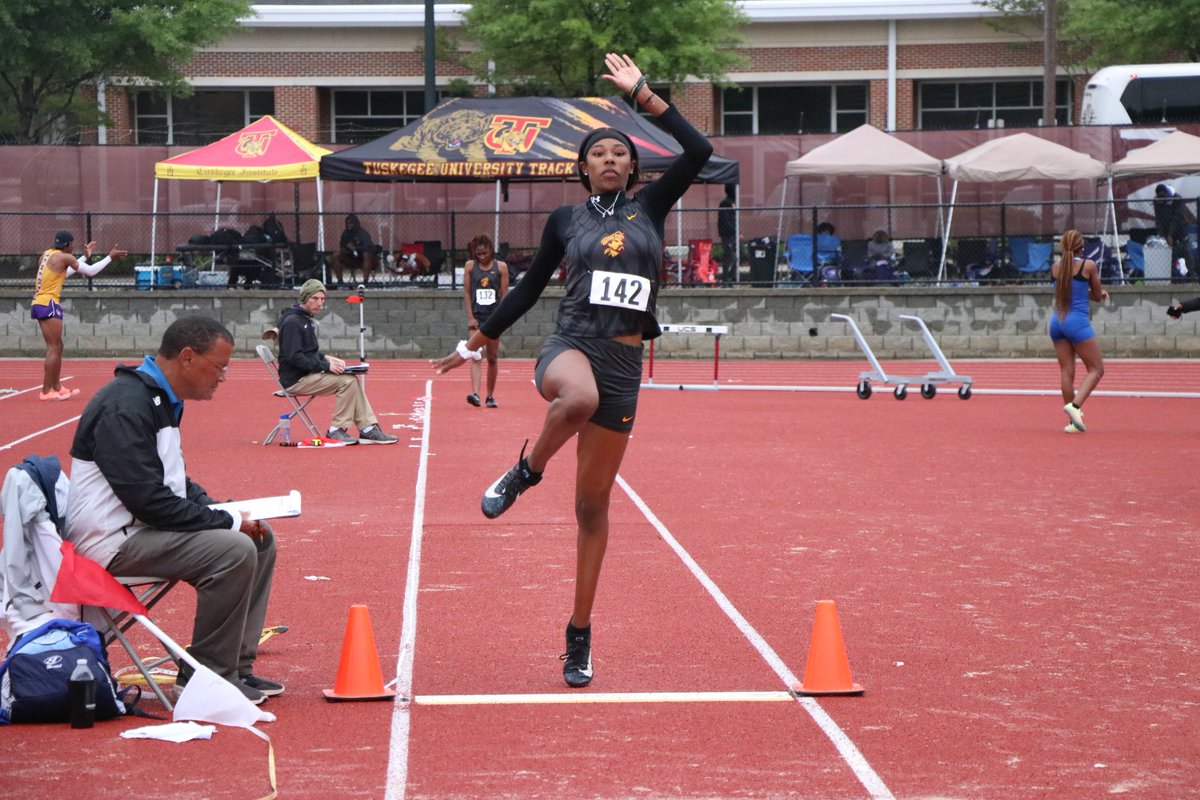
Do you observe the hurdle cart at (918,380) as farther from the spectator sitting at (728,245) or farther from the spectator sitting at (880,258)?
the spectator sitting at (728,245)

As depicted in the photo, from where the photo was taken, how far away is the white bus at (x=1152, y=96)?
1316 inches

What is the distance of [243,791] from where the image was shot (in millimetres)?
5129

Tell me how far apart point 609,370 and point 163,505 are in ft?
5.81

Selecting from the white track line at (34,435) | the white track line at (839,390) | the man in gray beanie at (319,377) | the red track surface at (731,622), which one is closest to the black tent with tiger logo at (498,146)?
the white track line at (839,390)

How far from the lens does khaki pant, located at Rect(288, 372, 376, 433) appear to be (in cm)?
1571

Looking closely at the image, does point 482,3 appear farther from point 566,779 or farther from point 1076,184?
point 566,779

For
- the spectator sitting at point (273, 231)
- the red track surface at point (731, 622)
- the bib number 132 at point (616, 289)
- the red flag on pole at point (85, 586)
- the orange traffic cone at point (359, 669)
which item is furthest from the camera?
the spectator sitting at point (273, 231)

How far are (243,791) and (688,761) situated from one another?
4.80ft

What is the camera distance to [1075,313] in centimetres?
1631

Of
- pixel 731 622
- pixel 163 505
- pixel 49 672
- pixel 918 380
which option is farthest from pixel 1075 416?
pixel 49 672

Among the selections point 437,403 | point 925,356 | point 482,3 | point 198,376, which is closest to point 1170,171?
point 925,356

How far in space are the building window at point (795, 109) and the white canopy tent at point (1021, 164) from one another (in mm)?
19646

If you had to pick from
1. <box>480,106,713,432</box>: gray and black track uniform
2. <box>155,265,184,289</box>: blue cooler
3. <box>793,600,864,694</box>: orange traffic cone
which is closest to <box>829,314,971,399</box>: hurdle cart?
<box>155,265,184,289</box>: blue cooler

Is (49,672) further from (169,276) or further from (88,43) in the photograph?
(88,43)
